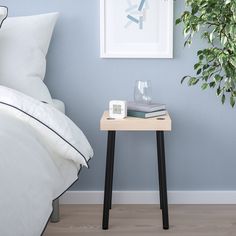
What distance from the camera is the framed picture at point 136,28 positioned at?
2.63 meters

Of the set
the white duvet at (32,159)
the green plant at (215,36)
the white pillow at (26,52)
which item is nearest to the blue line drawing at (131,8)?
the green plant at (215,36)

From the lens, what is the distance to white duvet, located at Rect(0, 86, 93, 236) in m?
1.30

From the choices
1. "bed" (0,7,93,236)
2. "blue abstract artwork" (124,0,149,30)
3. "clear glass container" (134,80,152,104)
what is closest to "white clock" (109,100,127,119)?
"clear glass container" (134,80,152,104)

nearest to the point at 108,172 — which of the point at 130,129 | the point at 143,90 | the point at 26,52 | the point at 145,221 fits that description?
the point at 130,129

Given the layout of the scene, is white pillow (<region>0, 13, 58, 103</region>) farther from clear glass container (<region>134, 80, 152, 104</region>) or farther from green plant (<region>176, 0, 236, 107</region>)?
green plant (<region>176, 0, 236, 107</region>)

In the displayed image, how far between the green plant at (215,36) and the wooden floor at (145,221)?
2.10 ft

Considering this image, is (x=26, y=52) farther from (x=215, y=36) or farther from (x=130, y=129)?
(x=215, y=36)

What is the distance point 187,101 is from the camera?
8.93 ft

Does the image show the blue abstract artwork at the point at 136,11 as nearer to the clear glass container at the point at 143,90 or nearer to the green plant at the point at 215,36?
the green plant at the point at 215,36

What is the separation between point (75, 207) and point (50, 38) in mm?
1000

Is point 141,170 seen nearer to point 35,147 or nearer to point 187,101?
point 187,101

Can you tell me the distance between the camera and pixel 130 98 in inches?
108

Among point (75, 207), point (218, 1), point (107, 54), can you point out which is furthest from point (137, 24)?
point (75, 207)

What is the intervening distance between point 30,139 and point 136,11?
125 cm
